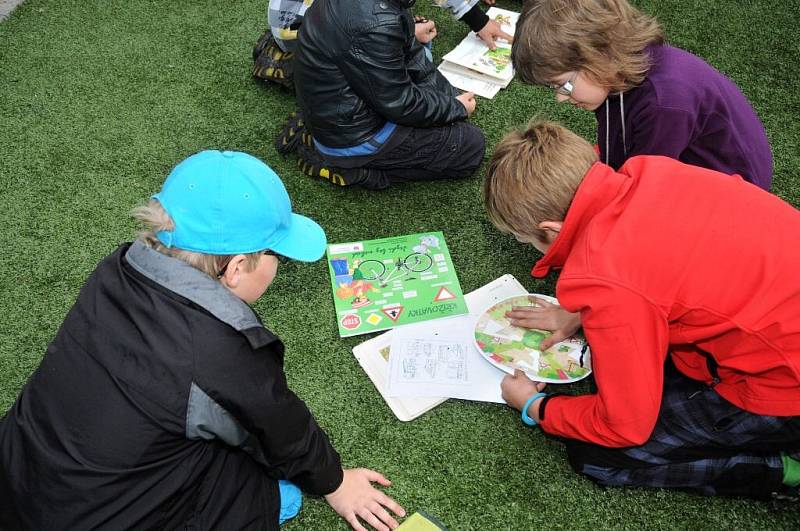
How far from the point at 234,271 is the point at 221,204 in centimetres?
14

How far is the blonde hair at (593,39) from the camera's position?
1594mm

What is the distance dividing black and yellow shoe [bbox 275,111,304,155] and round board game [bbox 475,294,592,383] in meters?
0.98

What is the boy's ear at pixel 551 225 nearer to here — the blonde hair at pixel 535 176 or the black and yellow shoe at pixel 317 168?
the blonde hair at pixel 535 176

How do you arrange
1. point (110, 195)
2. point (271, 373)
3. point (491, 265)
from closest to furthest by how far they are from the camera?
point (271, 373), point (491, 265), point (110, 195)

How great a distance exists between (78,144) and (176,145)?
37 centimetres

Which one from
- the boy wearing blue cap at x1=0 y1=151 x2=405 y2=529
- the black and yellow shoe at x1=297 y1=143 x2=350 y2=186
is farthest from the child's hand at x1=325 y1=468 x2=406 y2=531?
the black and yellow shoe at x1=297 y1=143 x2=350 y2=186

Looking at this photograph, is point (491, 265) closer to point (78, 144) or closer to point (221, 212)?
point (221, 212)

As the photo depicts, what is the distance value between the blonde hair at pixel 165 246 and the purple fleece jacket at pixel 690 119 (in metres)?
1.08

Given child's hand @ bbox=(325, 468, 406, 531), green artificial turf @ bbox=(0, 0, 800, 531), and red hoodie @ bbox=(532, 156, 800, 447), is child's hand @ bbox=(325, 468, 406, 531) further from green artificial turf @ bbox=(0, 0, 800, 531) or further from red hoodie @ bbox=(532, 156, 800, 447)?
red hoodie @ bbox=(532, 156, 800, 447)

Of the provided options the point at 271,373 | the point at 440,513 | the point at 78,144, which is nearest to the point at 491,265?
the point at 440,513

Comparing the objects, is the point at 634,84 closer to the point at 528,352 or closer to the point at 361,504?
the point at 528,352

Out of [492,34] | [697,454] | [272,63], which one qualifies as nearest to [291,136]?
[272,63]

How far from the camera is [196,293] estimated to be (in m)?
1.06

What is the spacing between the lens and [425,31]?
2699 millimetres
